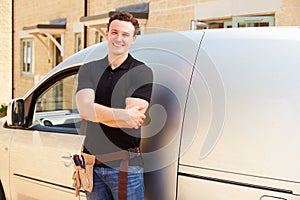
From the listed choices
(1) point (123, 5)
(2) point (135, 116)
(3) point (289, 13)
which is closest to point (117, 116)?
(2) point (135, 116)

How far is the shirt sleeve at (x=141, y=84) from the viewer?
7.80 feet

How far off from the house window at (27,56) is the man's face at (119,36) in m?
15.0

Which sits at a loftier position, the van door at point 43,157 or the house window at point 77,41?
the house window at point 77,41

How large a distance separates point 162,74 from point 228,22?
18.3 ft

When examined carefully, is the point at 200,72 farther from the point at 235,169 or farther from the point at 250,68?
the point at 235,169

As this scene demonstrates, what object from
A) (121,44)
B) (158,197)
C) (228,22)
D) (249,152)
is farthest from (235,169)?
(228,22)

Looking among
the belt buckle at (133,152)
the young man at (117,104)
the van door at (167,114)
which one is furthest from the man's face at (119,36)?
the belt buckle at (133,152)

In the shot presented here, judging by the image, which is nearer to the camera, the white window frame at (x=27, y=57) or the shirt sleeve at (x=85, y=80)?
the shirt sleeve at (x=85, y=80)

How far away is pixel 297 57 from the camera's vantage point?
216 centimetres

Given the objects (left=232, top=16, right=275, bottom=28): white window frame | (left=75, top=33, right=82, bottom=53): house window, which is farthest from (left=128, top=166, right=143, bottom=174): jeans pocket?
(left=75, top=33, right=82, bottom=53): house window

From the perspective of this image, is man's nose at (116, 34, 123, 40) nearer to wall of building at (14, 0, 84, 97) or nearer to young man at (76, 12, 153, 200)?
young man at (76, 12, 153, 200)

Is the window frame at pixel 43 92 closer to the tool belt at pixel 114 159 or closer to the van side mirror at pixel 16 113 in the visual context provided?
the van side mirror at pixel 16 113

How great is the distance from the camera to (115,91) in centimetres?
244

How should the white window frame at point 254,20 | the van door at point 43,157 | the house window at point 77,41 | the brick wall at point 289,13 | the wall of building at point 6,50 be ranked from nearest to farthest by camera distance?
1. the van door at point 43,157
2. the brick wall at point 289,13
3. the white window frame at point 254,20
4. the house window at point 77,41
5. the wall of building at point 6,50
